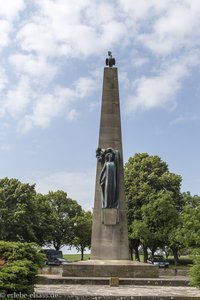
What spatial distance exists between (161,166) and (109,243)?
29.1 meters

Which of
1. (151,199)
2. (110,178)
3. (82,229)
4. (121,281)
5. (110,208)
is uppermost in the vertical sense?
(151,199)

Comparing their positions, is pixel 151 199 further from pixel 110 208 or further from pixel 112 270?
pixel 112 270

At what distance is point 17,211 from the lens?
40.5m

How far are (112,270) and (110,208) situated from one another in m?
3.04

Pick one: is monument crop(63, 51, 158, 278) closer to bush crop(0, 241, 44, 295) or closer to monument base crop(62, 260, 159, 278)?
monument base crop(62, 260, 159, 278)

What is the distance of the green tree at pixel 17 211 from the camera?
39844 mm

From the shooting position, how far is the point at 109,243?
19.4 metres

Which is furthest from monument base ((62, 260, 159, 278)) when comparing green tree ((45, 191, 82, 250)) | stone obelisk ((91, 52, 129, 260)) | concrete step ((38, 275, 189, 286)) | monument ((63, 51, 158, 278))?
green tree ((45, 191, 82, 250))

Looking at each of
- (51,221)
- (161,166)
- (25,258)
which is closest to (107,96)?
(25,258)

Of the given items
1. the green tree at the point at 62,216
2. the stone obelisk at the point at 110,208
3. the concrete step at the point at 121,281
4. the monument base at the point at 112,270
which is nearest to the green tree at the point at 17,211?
the green tree at the point at 62,216

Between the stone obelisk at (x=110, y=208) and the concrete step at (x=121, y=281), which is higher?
the stone obelisk at (x=110, y=208)

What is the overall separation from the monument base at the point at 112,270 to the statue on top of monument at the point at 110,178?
2968 mm

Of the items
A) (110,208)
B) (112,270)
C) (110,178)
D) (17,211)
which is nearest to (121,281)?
(112,270)

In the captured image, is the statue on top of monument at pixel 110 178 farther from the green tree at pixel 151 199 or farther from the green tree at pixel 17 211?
the green tree at pixel 17 211
